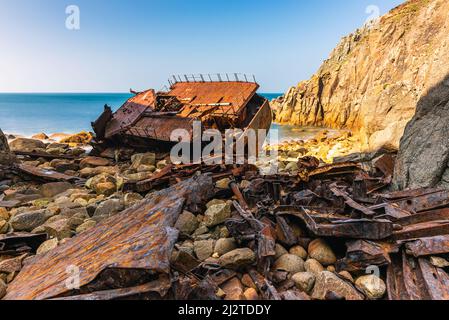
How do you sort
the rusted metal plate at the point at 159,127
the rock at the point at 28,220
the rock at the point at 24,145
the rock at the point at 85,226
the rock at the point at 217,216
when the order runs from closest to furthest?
the rock at the point at 217,216
the rock at the point at 85,226
the rock at the point at 28,220
the rusted metal plate at the point at 159,127
the rock at the point at 24,145

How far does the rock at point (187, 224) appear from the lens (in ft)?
14.4

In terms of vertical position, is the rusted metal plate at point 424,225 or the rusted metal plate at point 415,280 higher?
the rusted metal plate at point 424,225

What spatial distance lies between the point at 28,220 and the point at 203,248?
3.61m

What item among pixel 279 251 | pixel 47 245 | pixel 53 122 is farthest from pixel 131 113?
pixel 53 122

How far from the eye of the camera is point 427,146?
482 centimetres

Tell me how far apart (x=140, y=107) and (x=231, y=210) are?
9.09 meters

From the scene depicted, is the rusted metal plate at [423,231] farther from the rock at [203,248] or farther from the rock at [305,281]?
the rock at [203,248]

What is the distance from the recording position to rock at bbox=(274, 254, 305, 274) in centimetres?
309

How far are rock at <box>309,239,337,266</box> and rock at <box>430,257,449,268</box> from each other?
919 mm

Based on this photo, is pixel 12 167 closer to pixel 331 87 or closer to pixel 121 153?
pixel 121 153

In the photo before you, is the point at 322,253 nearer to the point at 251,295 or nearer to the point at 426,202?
the point at 251,295

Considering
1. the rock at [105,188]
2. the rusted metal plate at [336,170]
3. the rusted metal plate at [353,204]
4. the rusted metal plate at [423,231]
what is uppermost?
the rusted metal plate at [336,170]

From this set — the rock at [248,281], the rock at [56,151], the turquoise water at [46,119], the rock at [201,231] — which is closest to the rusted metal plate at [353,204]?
the rock at [248,281]

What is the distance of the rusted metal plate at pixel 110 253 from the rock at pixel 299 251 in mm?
1479
